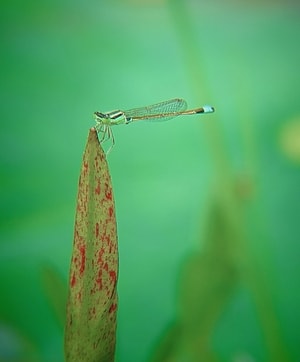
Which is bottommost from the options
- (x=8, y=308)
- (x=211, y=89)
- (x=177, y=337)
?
(x=177, y=337)

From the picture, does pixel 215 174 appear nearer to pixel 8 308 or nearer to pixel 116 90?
pixel 116 90

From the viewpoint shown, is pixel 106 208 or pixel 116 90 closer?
pixel 106 208

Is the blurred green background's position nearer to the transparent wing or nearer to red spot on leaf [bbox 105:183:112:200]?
the transparent wing

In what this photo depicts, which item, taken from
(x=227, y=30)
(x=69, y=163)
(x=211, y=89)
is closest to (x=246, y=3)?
(x=227, y=30)

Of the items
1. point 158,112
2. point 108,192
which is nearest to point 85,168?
point 108,192

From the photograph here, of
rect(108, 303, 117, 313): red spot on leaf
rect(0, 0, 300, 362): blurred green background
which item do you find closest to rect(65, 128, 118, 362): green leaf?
rect(108, 303, 117, 313): red spot on leaf

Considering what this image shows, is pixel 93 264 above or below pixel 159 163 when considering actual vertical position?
below

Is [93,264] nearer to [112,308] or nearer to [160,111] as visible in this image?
[112,308]

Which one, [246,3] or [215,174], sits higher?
[246,3]
